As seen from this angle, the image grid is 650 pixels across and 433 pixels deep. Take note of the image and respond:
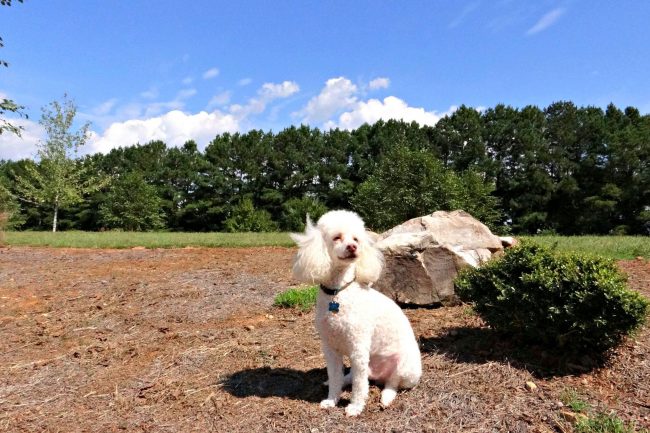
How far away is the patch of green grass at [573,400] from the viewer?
3.58m

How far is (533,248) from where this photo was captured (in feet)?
15.6

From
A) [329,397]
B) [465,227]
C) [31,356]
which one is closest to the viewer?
[329,397]

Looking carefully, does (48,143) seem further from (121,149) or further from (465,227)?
(465,227)

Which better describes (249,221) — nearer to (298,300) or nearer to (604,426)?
(298,300)

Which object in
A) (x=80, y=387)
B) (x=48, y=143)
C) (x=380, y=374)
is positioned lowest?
(x=80, y=387)

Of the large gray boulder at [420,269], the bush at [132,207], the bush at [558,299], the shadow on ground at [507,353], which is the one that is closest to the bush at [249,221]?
the bush at [132,207]

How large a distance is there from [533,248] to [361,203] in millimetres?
25023

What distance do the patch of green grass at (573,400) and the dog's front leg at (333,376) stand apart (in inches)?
69.2

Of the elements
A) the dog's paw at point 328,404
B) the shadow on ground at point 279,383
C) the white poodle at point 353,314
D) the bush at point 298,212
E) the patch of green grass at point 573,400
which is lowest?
the shadow on ground at point 279,383

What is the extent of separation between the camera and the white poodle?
3.60 metres

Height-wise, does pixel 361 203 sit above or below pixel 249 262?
above

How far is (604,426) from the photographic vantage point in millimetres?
3350

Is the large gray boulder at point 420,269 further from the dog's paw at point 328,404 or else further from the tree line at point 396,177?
the tree line at point 396,177

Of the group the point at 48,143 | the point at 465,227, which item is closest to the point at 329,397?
the point at 465,227
